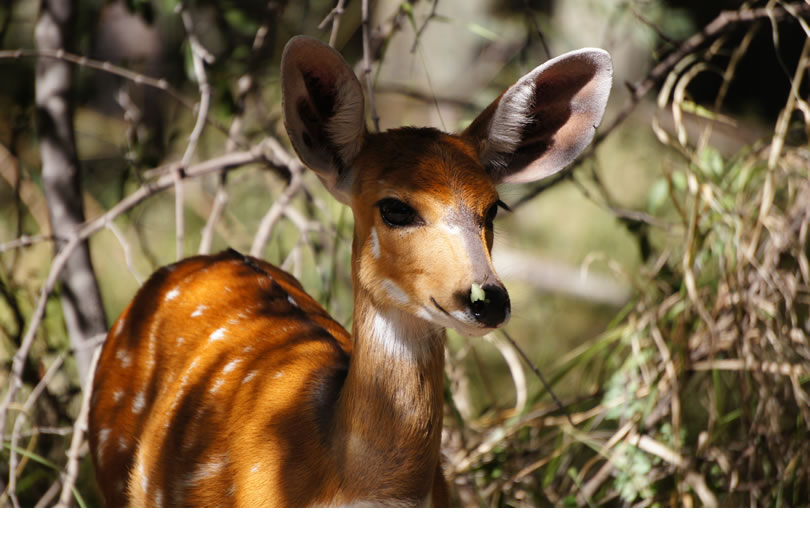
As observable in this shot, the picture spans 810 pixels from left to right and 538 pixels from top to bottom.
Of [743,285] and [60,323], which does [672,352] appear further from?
[60,323]

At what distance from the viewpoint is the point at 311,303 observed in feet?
6.79

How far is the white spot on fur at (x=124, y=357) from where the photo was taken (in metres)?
1.99

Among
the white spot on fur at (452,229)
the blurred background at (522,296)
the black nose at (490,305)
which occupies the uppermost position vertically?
the white spot on fur at (452,229)

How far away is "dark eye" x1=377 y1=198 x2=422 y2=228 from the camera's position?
4.80ft

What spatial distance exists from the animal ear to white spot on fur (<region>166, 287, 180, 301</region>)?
78cm

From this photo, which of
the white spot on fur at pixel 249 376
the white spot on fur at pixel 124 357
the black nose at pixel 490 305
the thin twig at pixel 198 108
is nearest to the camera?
the black nose at pixel 490 305

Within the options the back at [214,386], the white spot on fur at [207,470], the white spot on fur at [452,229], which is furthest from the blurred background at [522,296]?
the white spot on fur at [452,229]

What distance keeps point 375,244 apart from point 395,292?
90mm

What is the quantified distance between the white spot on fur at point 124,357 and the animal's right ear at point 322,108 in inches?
27.2

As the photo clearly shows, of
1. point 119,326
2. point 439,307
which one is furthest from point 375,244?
point 119,326

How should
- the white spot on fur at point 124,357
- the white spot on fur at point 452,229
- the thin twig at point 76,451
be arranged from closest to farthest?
1. the white spot on fur at point 452,229
2. the white spot on fur at point 124,357
3. the thin twig at point 76,451

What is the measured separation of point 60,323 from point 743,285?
74.4 inches

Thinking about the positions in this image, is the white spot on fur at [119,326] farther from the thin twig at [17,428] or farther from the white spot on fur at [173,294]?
the thin twig at [17,428]

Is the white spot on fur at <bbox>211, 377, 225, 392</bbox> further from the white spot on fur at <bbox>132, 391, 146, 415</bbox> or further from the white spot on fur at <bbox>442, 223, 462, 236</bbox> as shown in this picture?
the white spot on fur at <bbox>442, 223, 462, 236</bbox>
